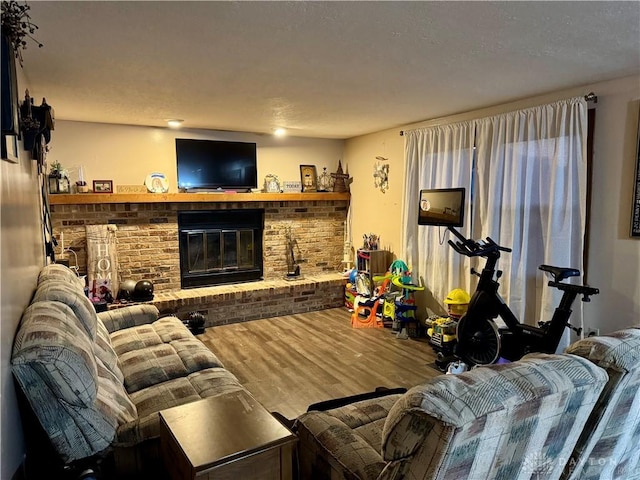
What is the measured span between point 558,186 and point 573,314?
3.31 ft

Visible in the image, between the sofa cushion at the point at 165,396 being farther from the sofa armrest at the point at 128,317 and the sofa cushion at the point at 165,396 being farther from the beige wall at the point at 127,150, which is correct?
the beige wall at the point at 127,150

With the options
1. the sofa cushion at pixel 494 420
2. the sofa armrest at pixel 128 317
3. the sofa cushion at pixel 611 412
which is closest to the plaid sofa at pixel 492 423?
the sofa cushion at pixel 494 420

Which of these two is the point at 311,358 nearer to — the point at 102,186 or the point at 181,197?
the point at 181,197

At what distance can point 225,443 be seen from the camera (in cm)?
146

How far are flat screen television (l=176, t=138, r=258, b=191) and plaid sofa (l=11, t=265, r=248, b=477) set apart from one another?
258 cm

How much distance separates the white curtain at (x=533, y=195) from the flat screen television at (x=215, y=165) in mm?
2840

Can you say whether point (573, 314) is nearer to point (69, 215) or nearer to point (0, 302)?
point (0, 302)

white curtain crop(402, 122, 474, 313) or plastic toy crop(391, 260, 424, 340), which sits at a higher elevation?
white curtain crop(402, 122, 474, 313)

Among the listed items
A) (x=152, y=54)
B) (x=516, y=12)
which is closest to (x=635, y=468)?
(x=516, y=12)

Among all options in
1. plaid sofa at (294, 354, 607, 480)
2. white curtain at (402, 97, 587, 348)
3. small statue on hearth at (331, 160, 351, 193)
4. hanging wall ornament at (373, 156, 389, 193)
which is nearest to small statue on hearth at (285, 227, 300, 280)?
small statue on hearth at (331, 160, 351, 193)

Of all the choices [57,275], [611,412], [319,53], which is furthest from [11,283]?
[611,412]

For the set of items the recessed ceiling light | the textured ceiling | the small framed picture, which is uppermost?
the recessed ceiling light

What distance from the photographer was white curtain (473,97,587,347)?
10.6 ft

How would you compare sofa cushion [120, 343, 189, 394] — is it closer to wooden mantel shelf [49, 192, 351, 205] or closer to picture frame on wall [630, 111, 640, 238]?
wooden mantel shelf [49, 192, 351, 205]
